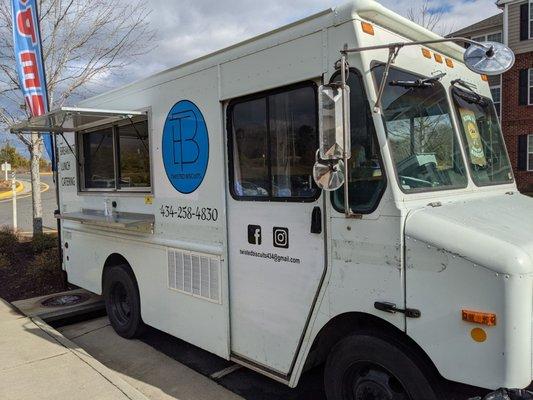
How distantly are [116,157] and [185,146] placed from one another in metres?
1.45

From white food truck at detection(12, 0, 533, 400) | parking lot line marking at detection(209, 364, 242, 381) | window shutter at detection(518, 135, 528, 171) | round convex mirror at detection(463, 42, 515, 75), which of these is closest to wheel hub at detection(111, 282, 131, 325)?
white food truck at detection(12, 0, 533, 400)

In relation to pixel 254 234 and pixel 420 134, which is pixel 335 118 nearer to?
pixel 420 134

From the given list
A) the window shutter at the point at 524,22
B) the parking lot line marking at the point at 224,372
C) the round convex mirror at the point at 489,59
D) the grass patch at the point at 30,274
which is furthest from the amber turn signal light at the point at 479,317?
the window shutter at the point at 524,22

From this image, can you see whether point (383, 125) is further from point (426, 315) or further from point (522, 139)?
point (522, 139)

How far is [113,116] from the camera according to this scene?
4715 mm

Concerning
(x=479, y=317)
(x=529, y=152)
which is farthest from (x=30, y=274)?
(x=529, y=152)

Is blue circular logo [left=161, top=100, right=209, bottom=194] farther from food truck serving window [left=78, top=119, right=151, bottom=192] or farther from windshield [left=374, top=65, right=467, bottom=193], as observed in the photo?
windshield [left=374, top=65, right=467, bottom=193]

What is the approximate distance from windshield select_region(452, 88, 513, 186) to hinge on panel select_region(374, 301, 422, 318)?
1247 mm

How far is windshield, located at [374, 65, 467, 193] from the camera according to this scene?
276 centimetres

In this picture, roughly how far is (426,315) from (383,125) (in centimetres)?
107

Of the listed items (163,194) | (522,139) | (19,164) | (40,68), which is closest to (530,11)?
(522,139)

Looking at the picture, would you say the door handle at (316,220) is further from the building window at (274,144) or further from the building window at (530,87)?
the building window at (530,87)

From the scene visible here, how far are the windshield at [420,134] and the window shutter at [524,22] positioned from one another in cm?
1995

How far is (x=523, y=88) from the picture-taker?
19.6 m
